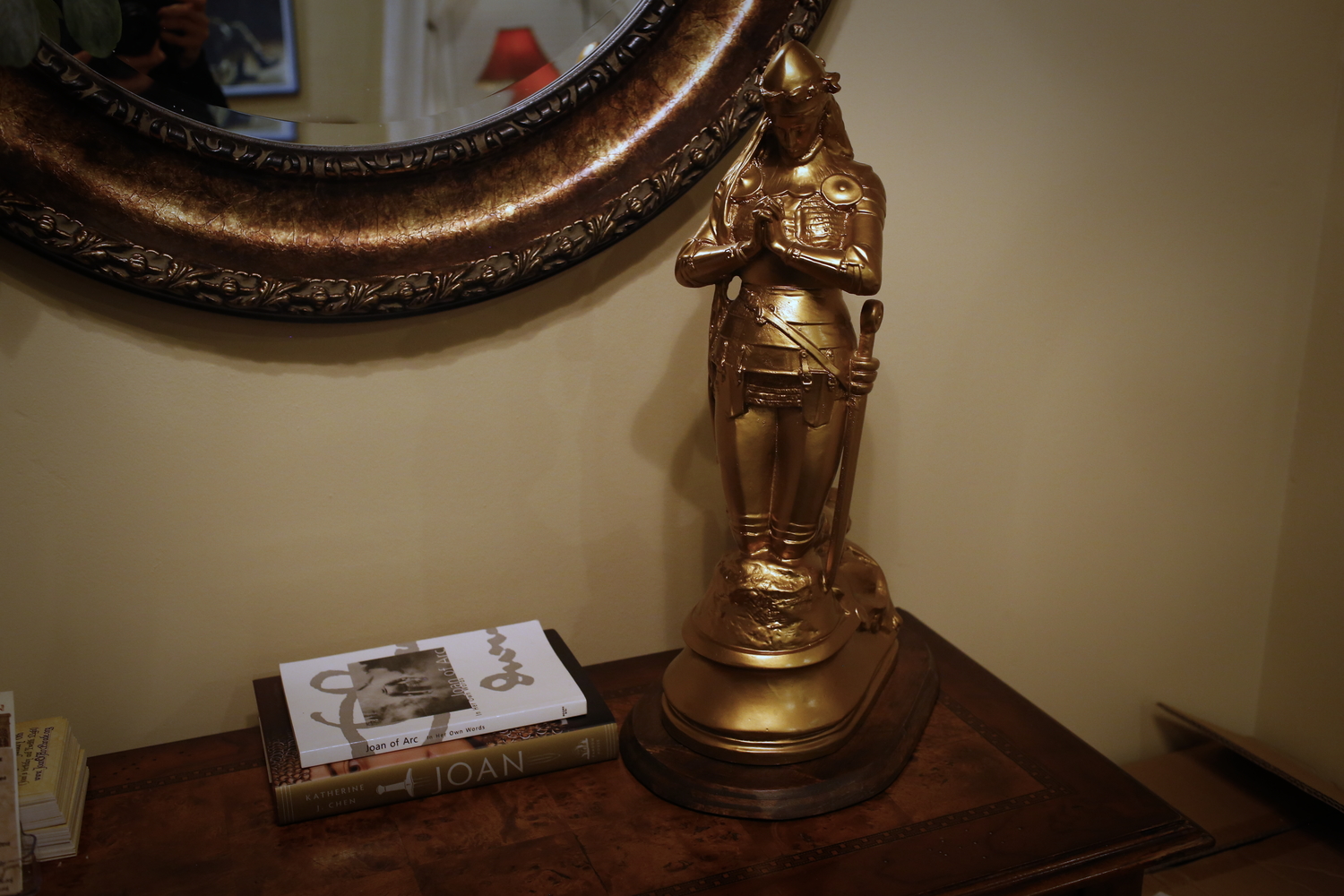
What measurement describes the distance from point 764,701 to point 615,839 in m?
0.18

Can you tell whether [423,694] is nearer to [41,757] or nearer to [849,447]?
[41,757]

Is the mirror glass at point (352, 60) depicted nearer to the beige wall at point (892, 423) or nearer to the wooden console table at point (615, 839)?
the beige wall at point (892, 423)

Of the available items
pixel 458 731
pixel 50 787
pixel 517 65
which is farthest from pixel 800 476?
pixel 50 787

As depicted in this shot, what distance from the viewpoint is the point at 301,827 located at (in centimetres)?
93

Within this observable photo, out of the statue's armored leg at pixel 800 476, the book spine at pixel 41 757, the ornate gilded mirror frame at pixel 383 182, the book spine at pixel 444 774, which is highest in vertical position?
the ornate gilded mirror frame at pixel 383 182

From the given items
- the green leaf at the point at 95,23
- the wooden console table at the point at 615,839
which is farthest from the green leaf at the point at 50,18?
the wooden console table at the point at 615,839

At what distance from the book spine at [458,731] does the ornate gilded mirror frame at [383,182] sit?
1.39ft

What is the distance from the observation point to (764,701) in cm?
97

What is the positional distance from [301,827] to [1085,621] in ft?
3.96

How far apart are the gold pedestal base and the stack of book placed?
532 mm

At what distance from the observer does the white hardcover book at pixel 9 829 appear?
81cm

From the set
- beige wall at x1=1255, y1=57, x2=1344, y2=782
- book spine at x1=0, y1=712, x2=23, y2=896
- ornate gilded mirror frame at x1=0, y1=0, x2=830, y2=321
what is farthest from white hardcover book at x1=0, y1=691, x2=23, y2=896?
beige wall at x1=1255, y1=57, x2=1344, y2=782

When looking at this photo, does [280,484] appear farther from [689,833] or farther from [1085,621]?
[1085,621]

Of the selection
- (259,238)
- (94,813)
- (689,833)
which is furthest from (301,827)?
(259,238)
